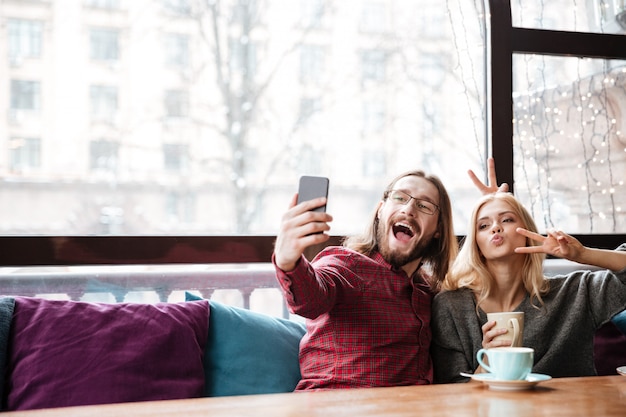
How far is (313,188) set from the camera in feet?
4.70

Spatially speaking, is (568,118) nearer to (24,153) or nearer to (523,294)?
(523,294)

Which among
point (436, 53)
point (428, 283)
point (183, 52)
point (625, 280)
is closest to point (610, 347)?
point (625, 280)

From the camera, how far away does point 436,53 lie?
3004 mm

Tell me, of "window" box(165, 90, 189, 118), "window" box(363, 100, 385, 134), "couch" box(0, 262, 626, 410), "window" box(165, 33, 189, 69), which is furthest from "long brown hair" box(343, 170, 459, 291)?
"window" box(165, 33, 189, 69)

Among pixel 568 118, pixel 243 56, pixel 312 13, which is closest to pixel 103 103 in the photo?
pixel 243 56

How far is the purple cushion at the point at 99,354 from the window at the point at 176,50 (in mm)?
1063

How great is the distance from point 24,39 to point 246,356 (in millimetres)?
1399

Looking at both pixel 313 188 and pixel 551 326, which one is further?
pixel 551 326

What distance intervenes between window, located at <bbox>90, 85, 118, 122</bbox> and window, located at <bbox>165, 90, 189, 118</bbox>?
0.20m

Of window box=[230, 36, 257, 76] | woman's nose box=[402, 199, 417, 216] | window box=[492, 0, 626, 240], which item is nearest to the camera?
woman's nose box=[402, 199, 417, 216]

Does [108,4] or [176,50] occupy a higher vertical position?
[108,4]

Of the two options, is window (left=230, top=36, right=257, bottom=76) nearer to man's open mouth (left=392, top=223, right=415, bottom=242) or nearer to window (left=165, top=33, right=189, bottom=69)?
window (left=165, top=33, right=189, bottom=69)

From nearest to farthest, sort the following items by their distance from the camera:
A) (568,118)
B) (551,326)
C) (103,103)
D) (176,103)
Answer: (551,326)
(103,103)
(176,103)
(568,118)

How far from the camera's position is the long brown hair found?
2.24 meters
